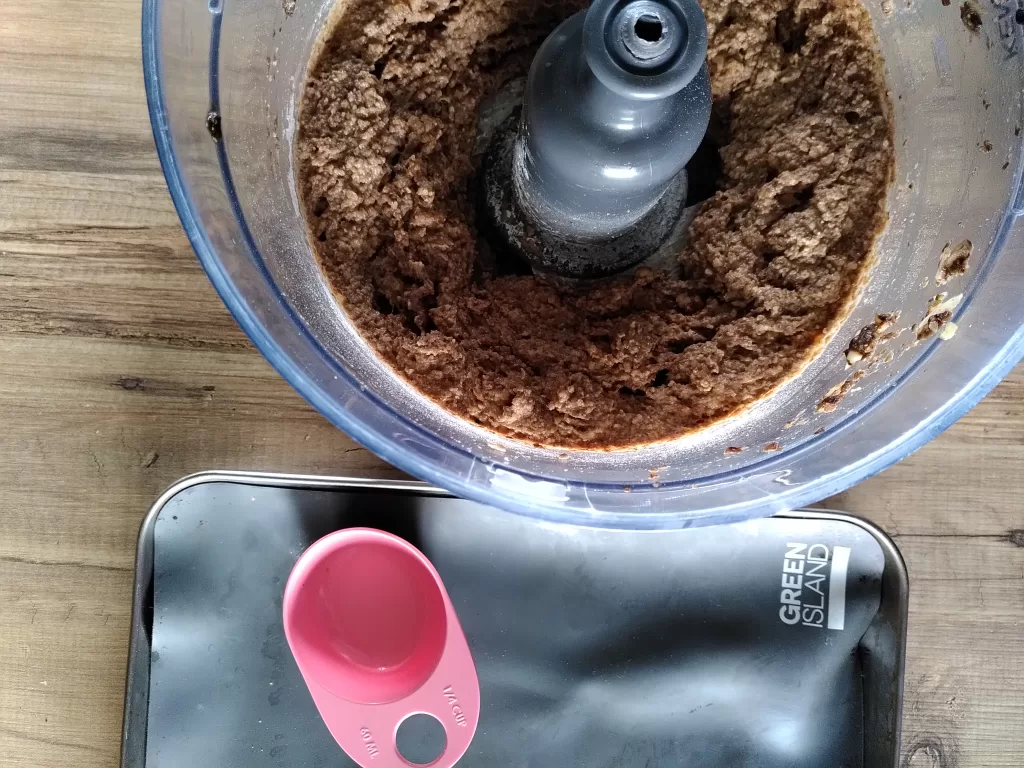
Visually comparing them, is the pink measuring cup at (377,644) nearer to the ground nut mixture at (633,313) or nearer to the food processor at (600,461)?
the food processor at (600,461)

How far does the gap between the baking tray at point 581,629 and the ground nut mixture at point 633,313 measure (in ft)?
0.64

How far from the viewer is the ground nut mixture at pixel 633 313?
1.81 ft

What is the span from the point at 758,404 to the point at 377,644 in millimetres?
402

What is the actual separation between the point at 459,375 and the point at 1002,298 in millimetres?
358

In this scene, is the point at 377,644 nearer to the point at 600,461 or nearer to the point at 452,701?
the point at 452,701

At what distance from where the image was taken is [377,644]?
2.36 ft

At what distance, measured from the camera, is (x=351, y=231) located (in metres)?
0.55

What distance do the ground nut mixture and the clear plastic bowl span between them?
0.7 inches

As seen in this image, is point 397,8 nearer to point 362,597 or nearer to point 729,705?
point 362,597

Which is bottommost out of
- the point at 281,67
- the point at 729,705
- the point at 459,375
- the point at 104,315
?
A: the point at 729,705

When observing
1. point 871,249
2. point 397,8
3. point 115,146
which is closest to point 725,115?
point 871,249

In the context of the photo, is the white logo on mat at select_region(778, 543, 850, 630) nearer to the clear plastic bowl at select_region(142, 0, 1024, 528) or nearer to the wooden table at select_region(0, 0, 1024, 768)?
the clear plastic bowl at select_region(142, 0, 1024, 528)

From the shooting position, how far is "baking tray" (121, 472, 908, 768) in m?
0.71

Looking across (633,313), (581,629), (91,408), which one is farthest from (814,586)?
(91,408)
